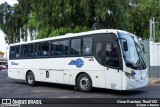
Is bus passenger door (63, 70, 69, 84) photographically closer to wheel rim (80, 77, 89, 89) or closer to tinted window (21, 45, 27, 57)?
wheel rim (80, 77, 89, 89)

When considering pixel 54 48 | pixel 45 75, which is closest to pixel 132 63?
pixel 54 48

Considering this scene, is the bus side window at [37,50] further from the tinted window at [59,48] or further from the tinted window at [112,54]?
the tinted window at [112,54]

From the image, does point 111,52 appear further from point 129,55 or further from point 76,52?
point 76,52

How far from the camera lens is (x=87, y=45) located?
13.0m

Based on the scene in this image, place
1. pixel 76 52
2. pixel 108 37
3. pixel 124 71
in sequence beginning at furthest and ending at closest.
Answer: pixel 76 52
pixel 108 37
pixel 124 71

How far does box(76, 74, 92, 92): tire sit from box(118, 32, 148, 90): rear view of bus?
1980mm

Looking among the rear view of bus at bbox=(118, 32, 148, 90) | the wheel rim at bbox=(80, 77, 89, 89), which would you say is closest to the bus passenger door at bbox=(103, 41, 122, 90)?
the rear view of bus at bbox=(118, 32, 148, 90)

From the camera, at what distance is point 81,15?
23641 millimetres

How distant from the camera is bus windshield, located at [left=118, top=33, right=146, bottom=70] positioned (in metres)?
11.6

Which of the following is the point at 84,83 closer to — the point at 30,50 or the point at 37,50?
the point at 37,50

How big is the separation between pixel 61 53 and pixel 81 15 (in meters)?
9.72

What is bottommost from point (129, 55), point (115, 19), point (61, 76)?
point (61, 76)

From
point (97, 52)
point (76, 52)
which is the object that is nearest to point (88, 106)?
point (97, 52)

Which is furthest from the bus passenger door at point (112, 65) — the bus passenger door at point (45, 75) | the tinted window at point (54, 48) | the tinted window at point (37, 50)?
the tinted window at point (37, 50)
